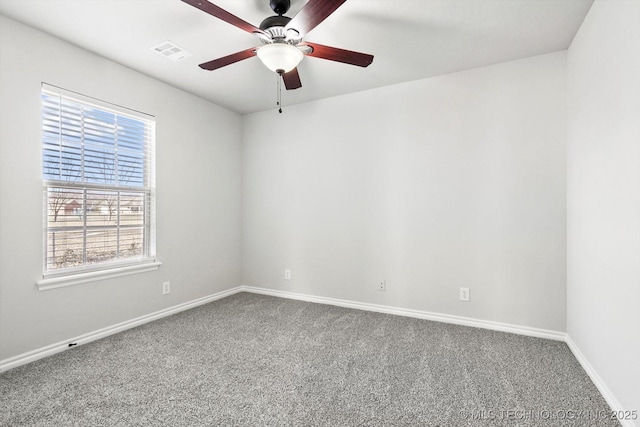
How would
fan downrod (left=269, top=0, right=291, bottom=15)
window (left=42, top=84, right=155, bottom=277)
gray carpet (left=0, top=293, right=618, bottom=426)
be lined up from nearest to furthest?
gray carpet (left=0, top=293, right=618, bottom=426), fan downrod (left=269, top=0, right=291, bottom=15), window (left=42, top=84, right=155, bottom=277)

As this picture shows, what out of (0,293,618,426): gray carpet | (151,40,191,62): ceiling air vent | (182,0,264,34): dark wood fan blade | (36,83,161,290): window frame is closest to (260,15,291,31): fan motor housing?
(182,0,264,34): dark wood fan blade

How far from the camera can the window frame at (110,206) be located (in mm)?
2371

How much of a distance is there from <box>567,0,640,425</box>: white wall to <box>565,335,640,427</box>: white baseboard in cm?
3

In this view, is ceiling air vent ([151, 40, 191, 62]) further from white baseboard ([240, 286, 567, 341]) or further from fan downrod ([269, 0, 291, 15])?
white baseboard ([240, 286, 567, 341])

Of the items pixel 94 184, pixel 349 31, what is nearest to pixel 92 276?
pixel 94 184

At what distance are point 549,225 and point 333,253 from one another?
6.81 feet

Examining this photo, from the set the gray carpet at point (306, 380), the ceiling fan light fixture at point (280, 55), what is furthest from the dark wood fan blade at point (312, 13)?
the gray carpet at point (306, 380)

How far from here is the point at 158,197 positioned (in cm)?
320

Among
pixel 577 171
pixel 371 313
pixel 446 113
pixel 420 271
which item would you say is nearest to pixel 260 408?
pixel 371 313

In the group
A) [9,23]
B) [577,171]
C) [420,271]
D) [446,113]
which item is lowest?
[420,271]

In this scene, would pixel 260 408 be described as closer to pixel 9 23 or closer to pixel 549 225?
pixel 549 225

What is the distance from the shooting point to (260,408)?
5.65 feet

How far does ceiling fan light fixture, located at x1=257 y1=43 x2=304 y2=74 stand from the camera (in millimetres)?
1921

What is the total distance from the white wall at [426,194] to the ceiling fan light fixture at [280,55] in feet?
5.15
